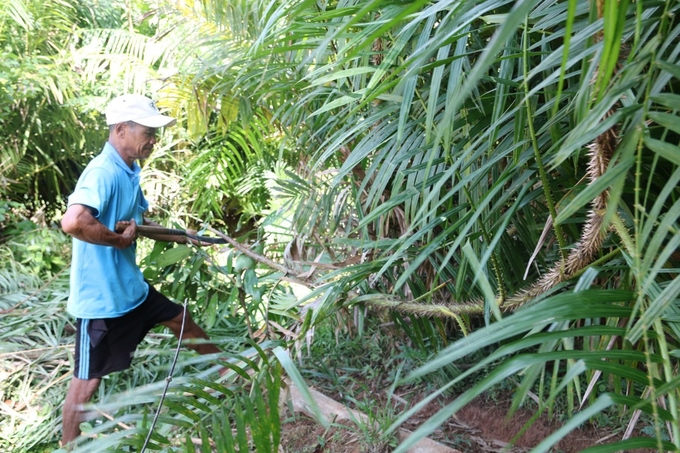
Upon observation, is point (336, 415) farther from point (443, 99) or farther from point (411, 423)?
point (443, 99)

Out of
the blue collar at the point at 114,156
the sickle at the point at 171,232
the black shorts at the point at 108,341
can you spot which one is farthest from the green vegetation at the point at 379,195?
the blue collar at the point at 114,156

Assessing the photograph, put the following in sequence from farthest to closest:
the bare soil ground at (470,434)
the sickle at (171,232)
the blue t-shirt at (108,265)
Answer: the blue t-shirt at (108,265) < the sickle at (171,232) < the bare soil ground at (470,434)

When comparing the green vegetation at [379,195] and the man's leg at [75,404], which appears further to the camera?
the man's leg at [75,404]

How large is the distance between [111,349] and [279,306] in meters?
0.84

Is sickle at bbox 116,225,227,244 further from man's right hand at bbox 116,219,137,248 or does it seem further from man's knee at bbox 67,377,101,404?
man's knee at bbox 67,377,101,404

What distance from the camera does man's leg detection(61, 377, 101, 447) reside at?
2184mm

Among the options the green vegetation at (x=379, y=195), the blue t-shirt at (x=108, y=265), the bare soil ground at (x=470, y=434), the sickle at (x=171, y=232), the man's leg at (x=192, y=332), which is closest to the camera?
the green vegetation at (x=379, y=195)

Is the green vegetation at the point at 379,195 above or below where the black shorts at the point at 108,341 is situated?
above

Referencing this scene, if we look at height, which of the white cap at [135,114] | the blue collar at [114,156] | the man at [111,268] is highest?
the white cap at [135,114]

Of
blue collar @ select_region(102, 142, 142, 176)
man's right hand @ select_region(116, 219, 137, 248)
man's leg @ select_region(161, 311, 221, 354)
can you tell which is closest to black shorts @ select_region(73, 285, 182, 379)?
man's leg @ select_region(161, 311, 221, 354)

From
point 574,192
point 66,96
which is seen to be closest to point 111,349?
point 574,192

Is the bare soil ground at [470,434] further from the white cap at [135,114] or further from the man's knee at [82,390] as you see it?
the white cap at [135,114]

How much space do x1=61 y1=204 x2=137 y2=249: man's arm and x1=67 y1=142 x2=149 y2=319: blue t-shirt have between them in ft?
0.32

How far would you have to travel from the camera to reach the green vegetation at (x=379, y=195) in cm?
62
